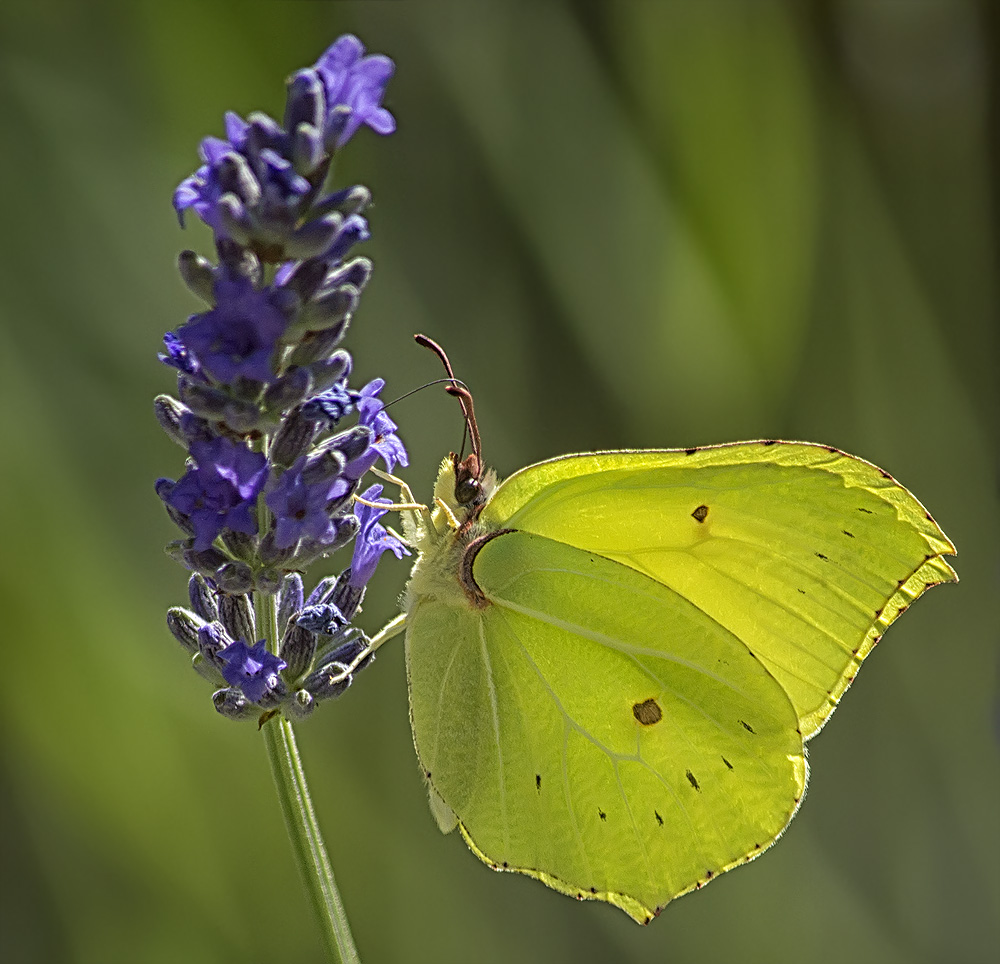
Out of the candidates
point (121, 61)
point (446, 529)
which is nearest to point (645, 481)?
point (446, 529)

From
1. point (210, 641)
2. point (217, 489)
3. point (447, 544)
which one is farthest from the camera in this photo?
point (447, 544)

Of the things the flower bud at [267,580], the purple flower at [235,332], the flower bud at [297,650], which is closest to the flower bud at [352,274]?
the purple flower at [235,332]

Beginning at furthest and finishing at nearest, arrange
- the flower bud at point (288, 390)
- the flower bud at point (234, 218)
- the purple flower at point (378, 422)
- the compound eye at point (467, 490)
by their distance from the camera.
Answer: the compound eye at point (467, 490) → the purple flower at point (378, 422) → the flower bud at point (288, 390) → the flower bud at point (234, 218)

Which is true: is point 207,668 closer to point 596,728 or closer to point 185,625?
point 185,625

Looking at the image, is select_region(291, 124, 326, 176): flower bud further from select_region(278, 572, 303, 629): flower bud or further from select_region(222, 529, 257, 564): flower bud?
select_region(278, 572, 303, 629): flower bud

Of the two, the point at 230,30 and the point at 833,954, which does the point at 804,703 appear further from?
the point at 230,30

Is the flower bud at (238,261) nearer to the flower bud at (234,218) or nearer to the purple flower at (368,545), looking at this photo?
the flower bud at (234,218)

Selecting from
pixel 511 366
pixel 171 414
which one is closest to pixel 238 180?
pixel 171 414
